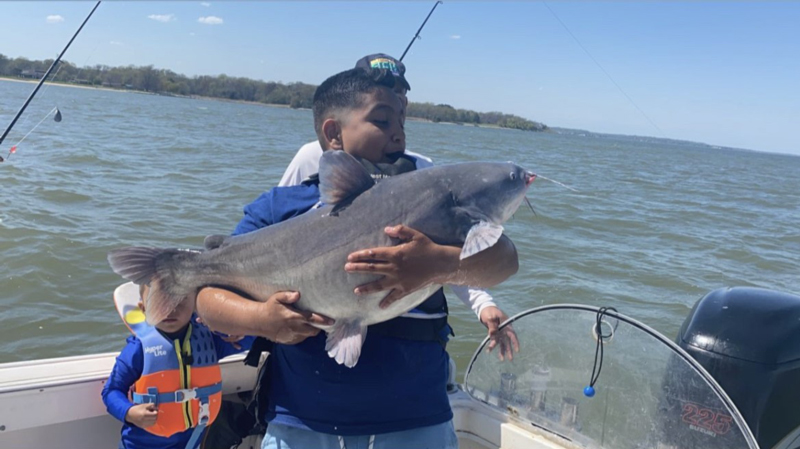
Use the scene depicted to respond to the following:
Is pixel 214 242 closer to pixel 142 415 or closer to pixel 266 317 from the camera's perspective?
pixel 266 317

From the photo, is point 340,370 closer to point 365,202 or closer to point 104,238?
point 365,202

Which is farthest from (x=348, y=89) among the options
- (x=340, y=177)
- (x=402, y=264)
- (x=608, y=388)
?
(x=608, y=388)

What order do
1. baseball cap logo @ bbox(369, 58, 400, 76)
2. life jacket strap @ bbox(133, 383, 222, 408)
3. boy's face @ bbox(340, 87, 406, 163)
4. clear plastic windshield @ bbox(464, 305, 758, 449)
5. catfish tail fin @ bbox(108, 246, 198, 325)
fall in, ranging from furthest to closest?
1. life jacket strap @ bbox(133, 383, 222, 408)
2. clear plastic windshield @ bbox(464, 305, 758, 449)
3. baseball cap logo @ bbox(369, 58, 400, 76)
4. boy's face @ bbox(340, 87, 406, 163)
5. catfish tail fin @ bbox(108, 246, 198, 325)

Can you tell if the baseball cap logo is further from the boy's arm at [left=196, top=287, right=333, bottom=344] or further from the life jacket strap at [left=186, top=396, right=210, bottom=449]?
the life jacket strap at [left=186, top=396, right=210, bottom=449]

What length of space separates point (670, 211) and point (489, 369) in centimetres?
1777

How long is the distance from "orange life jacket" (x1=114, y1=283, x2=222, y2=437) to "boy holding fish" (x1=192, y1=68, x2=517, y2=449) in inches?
42.1

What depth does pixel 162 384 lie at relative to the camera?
3160mm

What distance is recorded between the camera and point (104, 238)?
10.8 meters

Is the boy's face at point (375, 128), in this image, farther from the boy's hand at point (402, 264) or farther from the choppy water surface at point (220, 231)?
the choppy water surface at point (220, 231)

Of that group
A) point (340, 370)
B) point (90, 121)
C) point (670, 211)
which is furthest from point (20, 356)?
point (90, 121)

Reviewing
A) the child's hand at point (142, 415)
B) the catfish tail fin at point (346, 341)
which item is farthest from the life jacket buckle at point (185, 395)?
the catfish tail fin at point (346, 341)

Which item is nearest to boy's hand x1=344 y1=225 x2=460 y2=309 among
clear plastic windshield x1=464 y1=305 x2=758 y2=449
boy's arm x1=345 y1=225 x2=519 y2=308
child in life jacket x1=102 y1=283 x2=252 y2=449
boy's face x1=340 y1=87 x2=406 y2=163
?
boy's arm x1=345 y1=225 x2=519 y2=308

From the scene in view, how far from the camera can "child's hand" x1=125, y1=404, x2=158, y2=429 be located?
3.05 metres

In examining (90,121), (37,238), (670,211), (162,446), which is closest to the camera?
(162,446)
